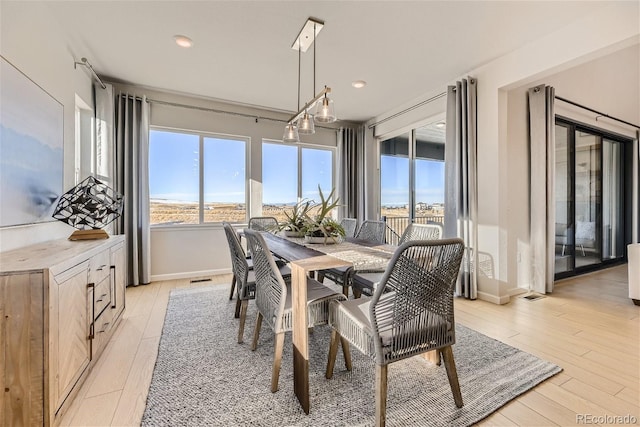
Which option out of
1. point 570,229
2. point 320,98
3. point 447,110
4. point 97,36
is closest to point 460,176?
point 447,110

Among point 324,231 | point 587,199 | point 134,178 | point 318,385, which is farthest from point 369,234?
point 587,199

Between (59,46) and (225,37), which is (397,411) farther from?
(59,46)

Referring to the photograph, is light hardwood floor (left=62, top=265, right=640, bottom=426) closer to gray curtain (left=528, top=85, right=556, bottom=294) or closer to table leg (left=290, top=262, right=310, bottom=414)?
gray curtain (left=528, top=85, right=556, bottom=294)

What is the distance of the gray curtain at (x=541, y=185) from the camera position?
3.32m

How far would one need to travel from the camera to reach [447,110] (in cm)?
338

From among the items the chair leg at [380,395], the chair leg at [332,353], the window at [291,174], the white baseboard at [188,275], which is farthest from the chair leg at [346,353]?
the window at [291,174]

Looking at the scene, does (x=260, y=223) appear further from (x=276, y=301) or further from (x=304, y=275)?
(x=304, y=275)

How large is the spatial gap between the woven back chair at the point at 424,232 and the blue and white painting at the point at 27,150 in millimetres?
2567

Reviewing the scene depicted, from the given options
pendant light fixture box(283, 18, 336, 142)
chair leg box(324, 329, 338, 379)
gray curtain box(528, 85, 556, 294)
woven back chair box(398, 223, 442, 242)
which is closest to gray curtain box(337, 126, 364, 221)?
pendant light fixture box(283, 18, 336, 142)

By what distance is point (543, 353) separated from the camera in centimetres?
202

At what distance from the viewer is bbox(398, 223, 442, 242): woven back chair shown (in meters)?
2.24

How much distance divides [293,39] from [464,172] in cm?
228

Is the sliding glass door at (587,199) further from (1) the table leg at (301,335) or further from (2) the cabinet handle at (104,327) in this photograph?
(2) the cabinet handle at (104,327)

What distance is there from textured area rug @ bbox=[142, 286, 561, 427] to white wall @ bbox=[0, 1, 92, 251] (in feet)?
3.89
